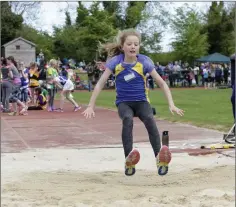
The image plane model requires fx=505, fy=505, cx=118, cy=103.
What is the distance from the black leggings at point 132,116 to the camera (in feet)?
20.7

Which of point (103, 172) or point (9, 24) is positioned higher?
point (9, 24)

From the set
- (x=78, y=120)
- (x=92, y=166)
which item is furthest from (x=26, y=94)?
(x=92, y=166)

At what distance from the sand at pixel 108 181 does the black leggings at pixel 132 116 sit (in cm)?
52

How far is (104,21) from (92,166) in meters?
33.9

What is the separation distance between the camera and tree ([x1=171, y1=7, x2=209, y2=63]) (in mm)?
50312

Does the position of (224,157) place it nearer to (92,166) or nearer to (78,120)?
(92,166)

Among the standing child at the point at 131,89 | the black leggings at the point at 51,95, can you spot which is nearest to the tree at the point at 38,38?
the black leggings at the point at 51,95

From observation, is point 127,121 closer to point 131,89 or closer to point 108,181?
point 131,89

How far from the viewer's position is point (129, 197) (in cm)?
555

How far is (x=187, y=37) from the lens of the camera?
50.5 metres

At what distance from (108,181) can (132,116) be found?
92 centimetres

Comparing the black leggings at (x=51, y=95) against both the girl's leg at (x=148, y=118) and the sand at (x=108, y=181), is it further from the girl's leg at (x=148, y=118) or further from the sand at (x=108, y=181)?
the girl's leg at (x=148, y=118)

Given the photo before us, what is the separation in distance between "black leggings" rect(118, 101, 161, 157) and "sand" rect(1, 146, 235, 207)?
522 mm

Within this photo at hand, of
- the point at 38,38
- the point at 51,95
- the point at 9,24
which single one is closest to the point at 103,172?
the point at 51,95
